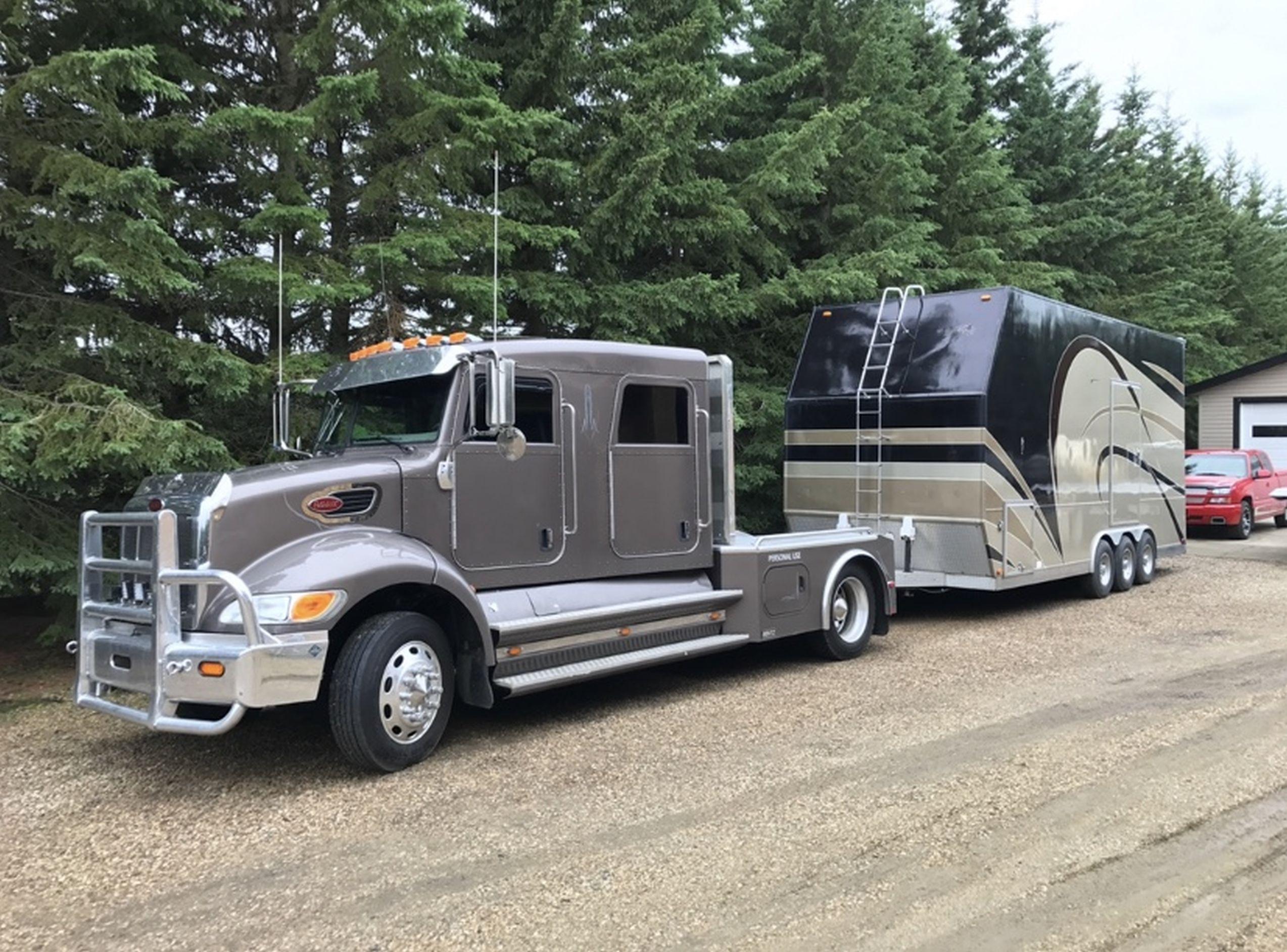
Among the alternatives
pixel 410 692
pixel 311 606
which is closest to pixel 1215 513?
pixel 410 692

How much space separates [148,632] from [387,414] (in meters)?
1.95

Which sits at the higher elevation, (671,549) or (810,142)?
(810,142)

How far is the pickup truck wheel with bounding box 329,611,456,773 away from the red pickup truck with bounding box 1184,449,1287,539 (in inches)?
681

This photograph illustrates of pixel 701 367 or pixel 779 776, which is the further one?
pixel 701 367

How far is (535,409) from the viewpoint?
648cm

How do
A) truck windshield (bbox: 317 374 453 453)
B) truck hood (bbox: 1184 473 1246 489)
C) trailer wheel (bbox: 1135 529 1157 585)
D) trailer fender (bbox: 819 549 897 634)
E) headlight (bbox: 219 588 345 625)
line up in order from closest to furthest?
headlight (bbox: 219 588 345 625)
truck windshield (bbox: 317 374 453 453)
trailer fender (bbox: 819 549 897 634)
trailer wheel (bbox: 1135 529 1157 585)
truck hood (bbox: 1184 473 1246 489)

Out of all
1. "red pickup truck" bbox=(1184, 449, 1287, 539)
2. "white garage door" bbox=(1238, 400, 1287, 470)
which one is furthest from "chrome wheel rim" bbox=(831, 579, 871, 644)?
"white garage door" bbox=(1238, 400, 1287, 470)

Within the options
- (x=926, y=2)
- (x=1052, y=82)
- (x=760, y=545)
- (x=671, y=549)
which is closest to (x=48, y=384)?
(x=671, y=549)

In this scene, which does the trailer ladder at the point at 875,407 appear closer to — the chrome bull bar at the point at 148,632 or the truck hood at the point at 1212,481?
the chrome bull bar at the point at 148,632

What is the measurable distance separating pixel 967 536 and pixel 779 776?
16.5 ft

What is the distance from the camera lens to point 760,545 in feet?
25.1

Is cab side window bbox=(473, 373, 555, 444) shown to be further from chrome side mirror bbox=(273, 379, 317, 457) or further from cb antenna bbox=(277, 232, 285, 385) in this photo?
cb antenna bbox=(277, 232, 285, 385)

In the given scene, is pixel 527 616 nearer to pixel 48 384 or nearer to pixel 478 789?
pixel 478 789

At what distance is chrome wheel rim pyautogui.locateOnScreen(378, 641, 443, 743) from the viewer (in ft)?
17.6
